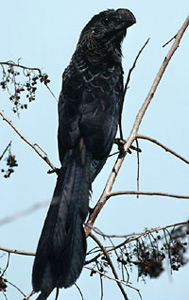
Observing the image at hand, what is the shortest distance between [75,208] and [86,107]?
3.80 ft

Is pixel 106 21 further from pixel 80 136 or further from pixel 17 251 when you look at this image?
pixel 17 251

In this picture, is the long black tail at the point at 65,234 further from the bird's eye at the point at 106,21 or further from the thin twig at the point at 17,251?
the bird's eye at the point at 106,21

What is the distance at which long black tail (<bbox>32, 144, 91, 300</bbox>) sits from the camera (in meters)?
3.81

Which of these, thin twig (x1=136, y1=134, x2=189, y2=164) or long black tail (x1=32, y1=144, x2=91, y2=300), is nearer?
long black tail (x1=32, y1=144, x2=91, y2=300)

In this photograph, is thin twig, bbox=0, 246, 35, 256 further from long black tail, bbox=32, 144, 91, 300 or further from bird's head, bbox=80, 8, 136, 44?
bird's head, bbox=80, 8, 136, 44

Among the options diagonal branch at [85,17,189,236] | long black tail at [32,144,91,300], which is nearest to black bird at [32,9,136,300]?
long black tail at [32,144,91,300]

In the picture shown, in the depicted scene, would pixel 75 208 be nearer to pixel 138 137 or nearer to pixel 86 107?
pixel 138 137

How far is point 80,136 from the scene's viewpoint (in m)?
4.89

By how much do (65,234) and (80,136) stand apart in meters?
1.10

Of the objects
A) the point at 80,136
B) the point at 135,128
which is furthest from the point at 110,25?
the point at 135,128

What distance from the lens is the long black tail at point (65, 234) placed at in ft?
12.5

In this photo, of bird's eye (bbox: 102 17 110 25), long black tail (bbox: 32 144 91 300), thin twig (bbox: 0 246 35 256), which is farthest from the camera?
bird's eye (bbox: 102 17 110 25)

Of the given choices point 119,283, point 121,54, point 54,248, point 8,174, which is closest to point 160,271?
point 119,283

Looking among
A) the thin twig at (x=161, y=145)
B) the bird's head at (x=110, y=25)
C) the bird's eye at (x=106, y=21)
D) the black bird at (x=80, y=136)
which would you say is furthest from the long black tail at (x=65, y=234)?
the bird's eye at (x=106, y=21)
